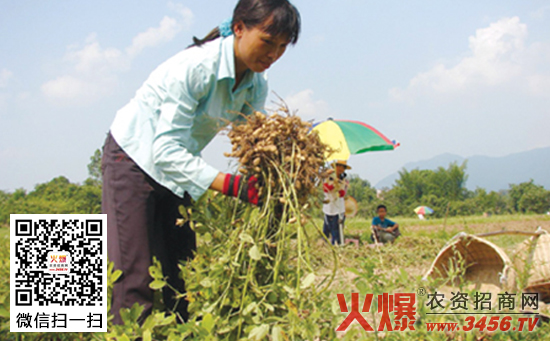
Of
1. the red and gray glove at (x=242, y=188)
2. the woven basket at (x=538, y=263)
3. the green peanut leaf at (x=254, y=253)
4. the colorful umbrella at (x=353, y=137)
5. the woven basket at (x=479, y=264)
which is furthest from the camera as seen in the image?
the colorful umbrella at (x=353, y=137)

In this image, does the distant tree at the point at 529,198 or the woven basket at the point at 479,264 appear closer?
the woven basket at the point at 479,264

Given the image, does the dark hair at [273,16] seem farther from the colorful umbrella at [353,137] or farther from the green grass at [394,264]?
the colorful umbrella at [353,137]

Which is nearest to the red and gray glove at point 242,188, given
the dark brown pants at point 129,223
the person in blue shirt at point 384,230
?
the dark brown pants at point 129,223

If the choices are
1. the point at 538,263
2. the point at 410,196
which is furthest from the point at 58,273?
the point at 410,196

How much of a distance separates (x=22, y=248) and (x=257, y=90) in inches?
47.1

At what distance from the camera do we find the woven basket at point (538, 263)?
7.97ft

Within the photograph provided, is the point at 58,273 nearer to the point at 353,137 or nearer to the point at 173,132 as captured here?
the point at 173,132

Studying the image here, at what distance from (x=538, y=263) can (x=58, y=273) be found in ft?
8.56

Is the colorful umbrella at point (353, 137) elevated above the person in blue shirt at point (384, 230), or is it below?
above

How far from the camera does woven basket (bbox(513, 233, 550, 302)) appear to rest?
2428 millimetres

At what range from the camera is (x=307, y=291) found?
1336mm

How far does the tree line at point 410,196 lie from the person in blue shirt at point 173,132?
1332cm

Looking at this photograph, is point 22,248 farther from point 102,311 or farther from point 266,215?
point 266,215

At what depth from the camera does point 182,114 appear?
1.54 meters
